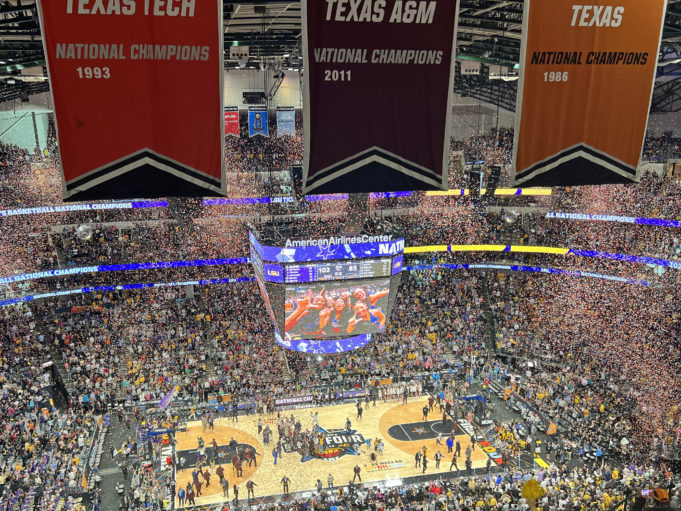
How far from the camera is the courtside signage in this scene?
8.31 m

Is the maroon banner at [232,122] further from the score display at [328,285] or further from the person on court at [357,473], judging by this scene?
the person on court at [357,473]

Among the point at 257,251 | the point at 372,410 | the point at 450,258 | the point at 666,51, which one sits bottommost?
the point at 372,410

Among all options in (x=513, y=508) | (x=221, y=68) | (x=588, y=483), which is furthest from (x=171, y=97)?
(x=588, y=483)

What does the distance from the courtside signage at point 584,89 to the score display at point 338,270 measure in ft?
52.3

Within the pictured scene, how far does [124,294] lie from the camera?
32.9 meters

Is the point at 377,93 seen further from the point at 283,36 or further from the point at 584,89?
the point at 283,36

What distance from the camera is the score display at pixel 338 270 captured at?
24.2 metres

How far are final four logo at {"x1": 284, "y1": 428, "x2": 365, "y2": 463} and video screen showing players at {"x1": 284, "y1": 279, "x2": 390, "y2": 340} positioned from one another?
167 inches

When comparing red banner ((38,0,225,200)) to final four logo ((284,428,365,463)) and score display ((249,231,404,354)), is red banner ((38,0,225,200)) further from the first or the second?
final four logo ((284,428,365,463))

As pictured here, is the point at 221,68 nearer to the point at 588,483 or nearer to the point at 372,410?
the point at 588,483

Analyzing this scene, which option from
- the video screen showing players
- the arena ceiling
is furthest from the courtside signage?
the video screen showing players

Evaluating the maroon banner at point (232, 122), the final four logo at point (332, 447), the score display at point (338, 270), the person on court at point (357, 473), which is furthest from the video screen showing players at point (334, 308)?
the maroon banner at point (232, 122)

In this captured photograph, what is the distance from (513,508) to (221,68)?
15761mm

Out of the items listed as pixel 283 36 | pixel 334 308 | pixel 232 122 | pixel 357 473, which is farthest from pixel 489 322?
pixel 283 36
